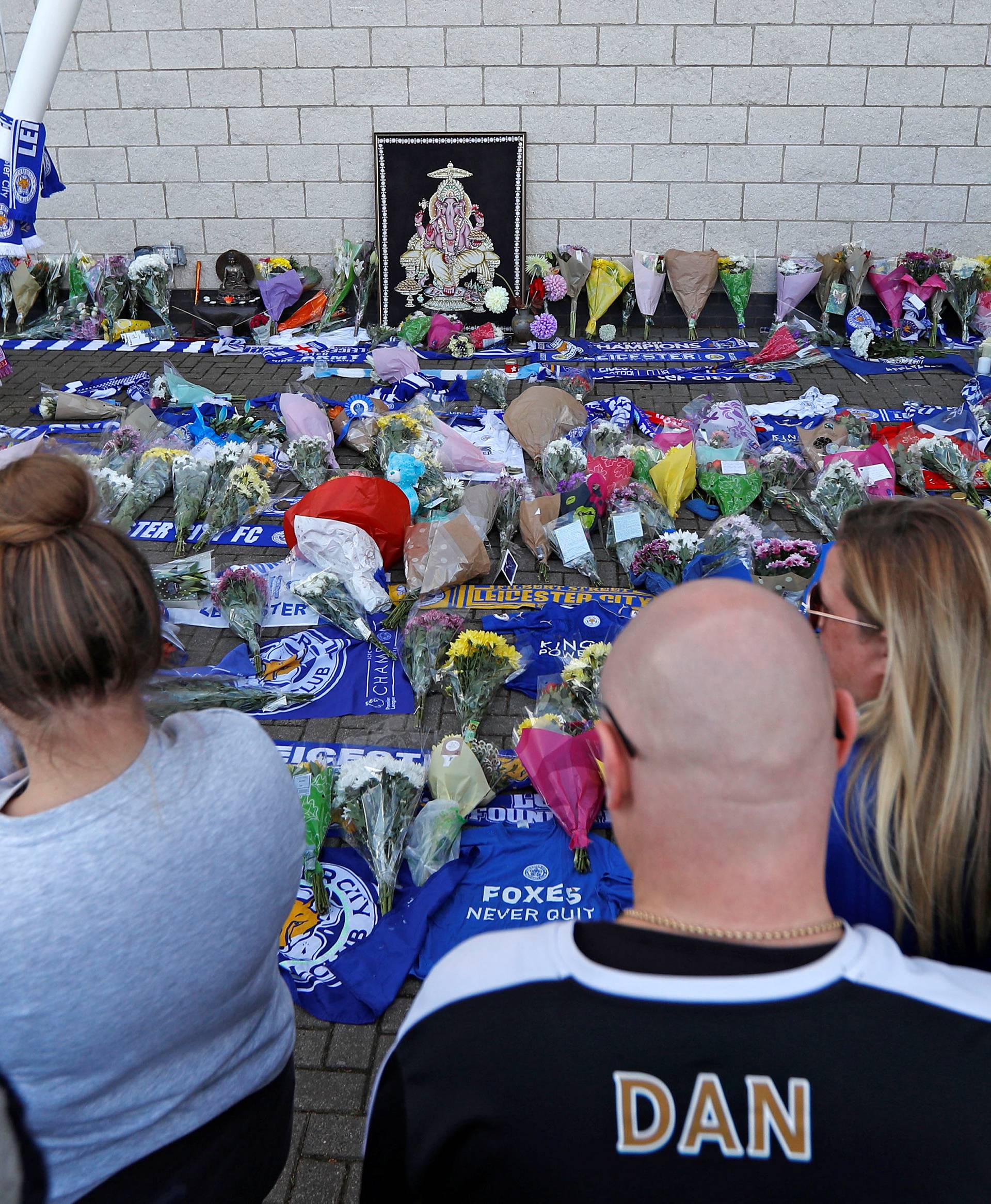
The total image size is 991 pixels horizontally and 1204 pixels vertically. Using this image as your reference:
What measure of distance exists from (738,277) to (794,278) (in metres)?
0.50

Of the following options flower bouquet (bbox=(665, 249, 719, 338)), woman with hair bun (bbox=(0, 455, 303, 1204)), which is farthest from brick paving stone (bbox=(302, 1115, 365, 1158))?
flower bouquet (bbox=(665, 249, 719, 338))

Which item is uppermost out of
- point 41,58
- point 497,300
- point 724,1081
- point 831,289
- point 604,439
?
point 41,58

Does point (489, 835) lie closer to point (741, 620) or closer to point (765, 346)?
point (741, 620)

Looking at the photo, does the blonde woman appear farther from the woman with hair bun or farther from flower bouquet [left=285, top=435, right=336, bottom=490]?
flower bouquet [left=285, top=435, right=336, bottom=490]

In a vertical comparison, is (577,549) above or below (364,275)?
below

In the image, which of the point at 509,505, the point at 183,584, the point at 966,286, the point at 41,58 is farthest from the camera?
the point at 966,286

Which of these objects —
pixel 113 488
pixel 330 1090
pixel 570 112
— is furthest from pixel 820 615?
pixel 570 112

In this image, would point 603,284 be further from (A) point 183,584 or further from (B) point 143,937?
(B) point 143,937

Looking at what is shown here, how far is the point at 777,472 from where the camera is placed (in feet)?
19.3

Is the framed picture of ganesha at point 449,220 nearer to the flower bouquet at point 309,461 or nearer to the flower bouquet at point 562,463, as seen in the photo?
the flower bouquet at point 309,461

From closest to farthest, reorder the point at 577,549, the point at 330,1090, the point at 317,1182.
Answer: the point at 317,1182 → the point at 330,1090 → the point at 577,549

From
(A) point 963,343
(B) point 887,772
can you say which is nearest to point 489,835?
(B) point 887,772

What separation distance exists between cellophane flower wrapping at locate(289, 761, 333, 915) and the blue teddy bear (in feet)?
7.86

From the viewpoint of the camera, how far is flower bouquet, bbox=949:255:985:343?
29.0 feet
